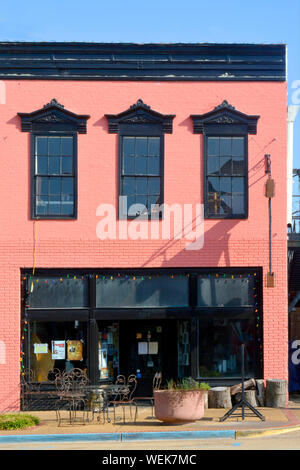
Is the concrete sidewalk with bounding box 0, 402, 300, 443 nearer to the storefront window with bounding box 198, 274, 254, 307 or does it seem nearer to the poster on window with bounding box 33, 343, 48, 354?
the poster on window with bounding box 33, 343, 48, 354

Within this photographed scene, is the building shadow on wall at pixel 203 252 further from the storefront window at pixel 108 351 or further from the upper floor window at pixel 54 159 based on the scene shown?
Answer: the upper floor window at pixel 54 159

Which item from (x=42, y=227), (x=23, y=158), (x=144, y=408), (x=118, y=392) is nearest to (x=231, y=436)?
(x=118, y=392)

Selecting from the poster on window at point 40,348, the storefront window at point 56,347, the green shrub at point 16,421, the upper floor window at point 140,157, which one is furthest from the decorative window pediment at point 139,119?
the green shrub at point 16,421

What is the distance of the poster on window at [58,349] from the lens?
17656mm

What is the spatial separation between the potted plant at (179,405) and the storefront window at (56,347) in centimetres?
311

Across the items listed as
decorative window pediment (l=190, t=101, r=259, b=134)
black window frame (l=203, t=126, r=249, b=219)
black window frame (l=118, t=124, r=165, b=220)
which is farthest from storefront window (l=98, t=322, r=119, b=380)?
decorative window pediment (l=190, t=101, r=259, b=134)

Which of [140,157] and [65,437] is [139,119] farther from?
[65,437]

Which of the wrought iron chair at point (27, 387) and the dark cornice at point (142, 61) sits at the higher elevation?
the dark cornice at point (142, 61)

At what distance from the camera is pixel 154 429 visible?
1437 cm

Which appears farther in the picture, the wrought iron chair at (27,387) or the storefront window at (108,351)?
the storefront window at (108,351)

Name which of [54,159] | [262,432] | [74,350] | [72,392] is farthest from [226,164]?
[262,432]

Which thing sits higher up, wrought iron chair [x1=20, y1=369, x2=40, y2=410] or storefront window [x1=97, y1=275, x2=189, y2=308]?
storefront window [x1=97, y1=275, x2=189, y2=308]

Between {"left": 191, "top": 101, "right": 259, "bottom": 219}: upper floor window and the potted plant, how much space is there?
470 cm

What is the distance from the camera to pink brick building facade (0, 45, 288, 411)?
17.7m
